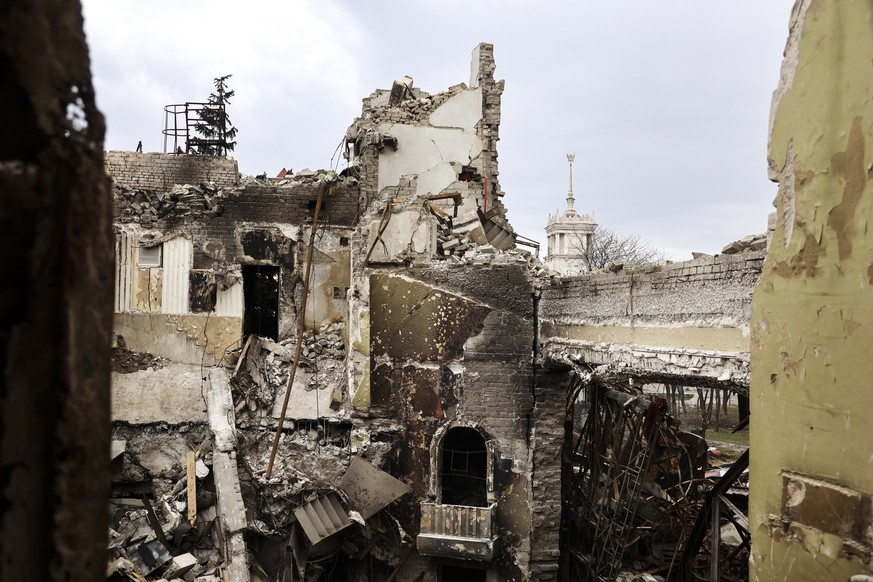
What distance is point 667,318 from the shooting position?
671 centimetres

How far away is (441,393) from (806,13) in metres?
6.96

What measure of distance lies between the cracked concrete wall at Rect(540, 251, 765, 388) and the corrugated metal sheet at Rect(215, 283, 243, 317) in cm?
507

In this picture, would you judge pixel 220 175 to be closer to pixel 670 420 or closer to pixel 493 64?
pixel 493 64

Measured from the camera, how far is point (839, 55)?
10.0ft

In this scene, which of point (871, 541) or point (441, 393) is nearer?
point (871, 541)

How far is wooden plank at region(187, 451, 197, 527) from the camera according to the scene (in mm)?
8898

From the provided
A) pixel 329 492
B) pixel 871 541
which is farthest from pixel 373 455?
pixel 871 541

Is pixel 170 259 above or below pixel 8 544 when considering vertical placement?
above

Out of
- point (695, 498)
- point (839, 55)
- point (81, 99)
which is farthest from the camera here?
point (695, 498)

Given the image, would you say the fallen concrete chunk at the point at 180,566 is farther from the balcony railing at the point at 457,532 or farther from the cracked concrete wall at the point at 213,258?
the cracked concrete wall at the point at 213,258

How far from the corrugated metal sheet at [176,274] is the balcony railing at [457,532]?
4994 mm

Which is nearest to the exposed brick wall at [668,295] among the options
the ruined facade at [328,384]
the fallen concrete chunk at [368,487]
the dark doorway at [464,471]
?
the ruined facade at [328,384]

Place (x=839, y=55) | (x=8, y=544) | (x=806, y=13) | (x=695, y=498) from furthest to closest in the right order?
(x=695, y=498)
(x=806, y=13)
(x=839, y=55)
(x=8, y=544)

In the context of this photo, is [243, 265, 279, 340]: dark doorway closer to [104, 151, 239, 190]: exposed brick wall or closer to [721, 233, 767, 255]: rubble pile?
[104, 151, 239, 190]: exposed brick wall
